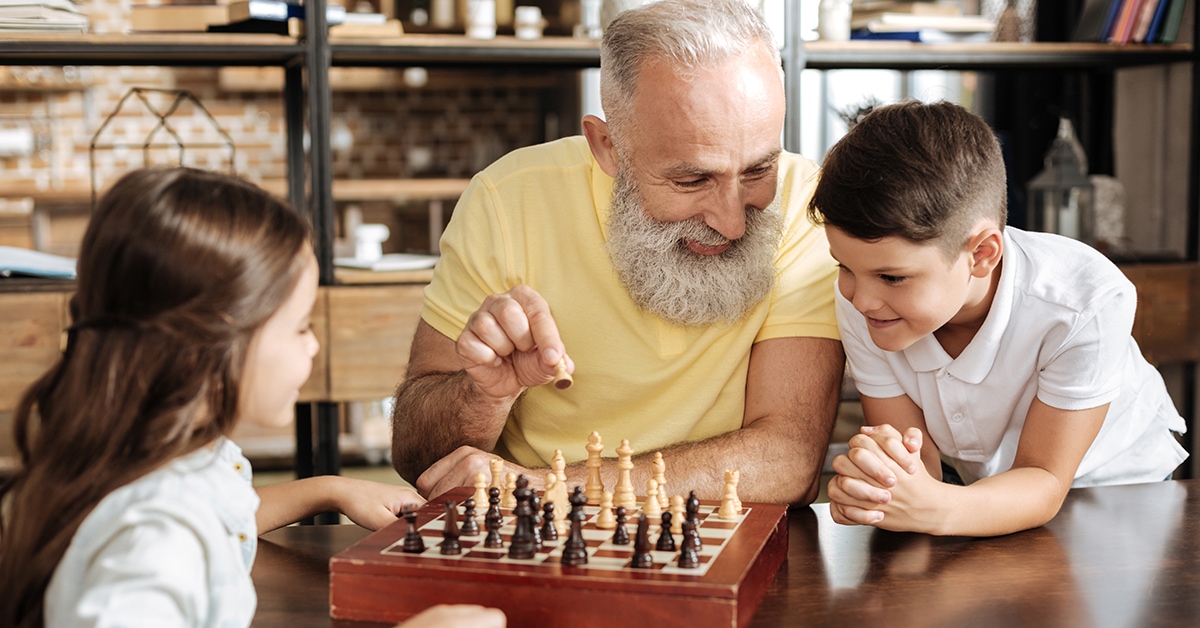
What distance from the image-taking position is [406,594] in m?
1.20

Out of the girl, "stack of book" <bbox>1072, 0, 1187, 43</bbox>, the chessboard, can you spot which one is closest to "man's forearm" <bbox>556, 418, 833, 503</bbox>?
the chessboard

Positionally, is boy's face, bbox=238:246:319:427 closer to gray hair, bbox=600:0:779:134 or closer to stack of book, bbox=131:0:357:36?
gray hair, bbox=600:0:779:134

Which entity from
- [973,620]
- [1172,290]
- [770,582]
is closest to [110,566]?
[770,582]

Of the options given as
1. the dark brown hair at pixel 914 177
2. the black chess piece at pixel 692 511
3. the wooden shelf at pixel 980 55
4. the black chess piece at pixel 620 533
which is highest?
the wooden shelf at pixel 980 55

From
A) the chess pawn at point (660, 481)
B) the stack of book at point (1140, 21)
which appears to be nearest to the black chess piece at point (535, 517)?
the chess pawn at point (660, 481)

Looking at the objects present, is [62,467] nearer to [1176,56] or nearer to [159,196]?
[159,196]

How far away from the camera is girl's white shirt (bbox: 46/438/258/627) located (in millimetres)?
989

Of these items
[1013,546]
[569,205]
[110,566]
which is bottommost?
[1013,546]

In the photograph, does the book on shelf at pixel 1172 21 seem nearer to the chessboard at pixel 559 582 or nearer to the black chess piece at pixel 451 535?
the chessboard at pixel 559 582

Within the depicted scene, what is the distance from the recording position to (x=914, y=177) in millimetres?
1677

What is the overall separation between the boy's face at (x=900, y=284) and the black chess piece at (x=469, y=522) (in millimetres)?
715

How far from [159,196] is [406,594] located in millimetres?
475

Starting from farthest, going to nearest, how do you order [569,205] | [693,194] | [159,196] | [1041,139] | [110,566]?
[1041,139] < [569,205] < [693,194] < [159,196] < [110,566]

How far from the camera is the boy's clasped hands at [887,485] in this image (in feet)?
4.91
